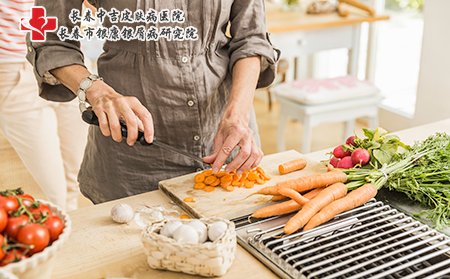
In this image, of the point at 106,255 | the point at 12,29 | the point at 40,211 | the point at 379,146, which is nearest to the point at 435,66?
the point at 379,146

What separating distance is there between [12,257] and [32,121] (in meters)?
1.86

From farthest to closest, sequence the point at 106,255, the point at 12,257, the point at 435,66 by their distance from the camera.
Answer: the point at 435,66 < the point at 106,255 < the point at 12,257

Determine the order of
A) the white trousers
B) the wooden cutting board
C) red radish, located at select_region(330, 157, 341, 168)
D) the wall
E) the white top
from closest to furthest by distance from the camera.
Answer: the wooden cutting board, red radish, located at select_region(330, 157, 341, 168), the white top, the white trousers, the wall

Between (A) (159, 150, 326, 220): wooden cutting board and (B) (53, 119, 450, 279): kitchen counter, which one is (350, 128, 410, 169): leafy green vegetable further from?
(B) (53, 119, 450, 279): kitchen counter

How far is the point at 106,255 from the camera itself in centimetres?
117

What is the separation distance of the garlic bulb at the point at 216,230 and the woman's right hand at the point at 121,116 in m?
0.28

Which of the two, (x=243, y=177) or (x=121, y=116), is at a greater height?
(x=121, y=116)

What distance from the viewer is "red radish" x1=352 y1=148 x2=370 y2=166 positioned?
1.49 metres

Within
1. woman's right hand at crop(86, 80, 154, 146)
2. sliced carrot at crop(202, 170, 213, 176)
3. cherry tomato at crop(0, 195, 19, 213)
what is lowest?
sliced carrot at crop(202, 170, 213, 176)

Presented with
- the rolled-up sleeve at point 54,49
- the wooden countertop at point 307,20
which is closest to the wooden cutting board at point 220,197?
the rolled-up sleeve at point 54,49

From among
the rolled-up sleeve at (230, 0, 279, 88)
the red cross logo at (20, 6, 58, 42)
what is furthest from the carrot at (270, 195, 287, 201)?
the red cross logo at (20, 6, 58, 42)

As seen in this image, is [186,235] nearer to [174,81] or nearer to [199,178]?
[199,178]

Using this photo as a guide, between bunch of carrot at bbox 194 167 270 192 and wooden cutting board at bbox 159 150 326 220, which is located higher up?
bunch of carrot at bbox 194 167 270 192

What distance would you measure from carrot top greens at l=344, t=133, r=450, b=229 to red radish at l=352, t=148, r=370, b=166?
0.04 m
